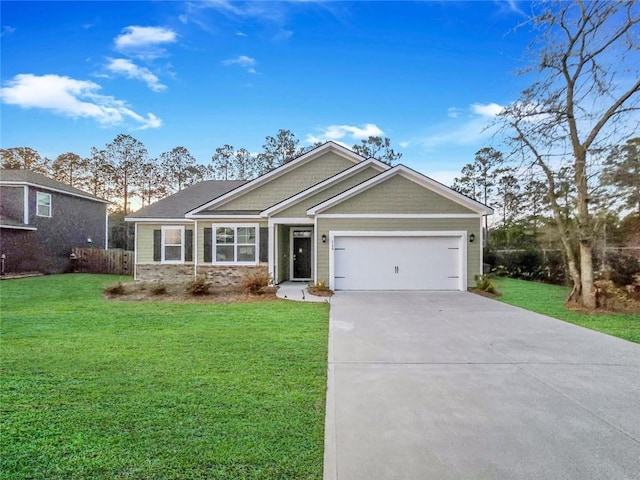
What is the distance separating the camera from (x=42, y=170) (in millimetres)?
31703

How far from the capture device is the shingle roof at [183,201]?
16531mm

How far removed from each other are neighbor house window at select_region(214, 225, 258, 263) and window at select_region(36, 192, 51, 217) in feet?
39.1

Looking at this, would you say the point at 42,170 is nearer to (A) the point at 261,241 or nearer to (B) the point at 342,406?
(A) the point at 261,241

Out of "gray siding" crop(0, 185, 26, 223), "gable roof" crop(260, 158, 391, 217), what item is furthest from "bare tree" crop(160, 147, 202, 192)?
"gable roof" crop(260, 158, 391, 217)

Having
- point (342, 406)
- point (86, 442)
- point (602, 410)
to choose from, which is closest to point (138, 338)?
point (86, 442)

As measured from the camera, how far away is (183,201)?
58.3 feet

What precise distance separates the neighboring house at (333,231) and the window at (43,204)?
7626mm

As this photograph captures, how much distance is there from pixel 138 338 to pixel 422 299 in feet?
26.8

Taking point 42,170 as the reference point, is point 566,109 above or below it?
below

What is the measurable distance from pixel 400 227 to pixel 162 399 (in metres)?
10.8

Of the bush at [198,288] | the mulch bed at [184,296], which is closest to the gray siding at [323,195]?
the mulch bed at [184,296]

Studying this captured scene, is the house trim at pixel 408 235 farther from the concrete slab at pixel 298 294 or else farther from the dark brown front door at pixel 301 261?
the dark brown front door at pixel 301 261

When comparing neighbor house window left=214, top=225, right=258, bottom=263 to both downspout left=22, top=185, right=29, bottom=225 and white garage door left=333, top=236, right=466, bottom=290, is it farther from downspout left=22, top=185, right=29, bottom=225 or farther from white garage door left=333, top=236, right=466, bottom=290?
downspout left=22, top=185, right=29, bottom=225

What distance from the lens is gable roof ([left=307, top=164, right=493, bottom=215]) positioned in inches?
520
